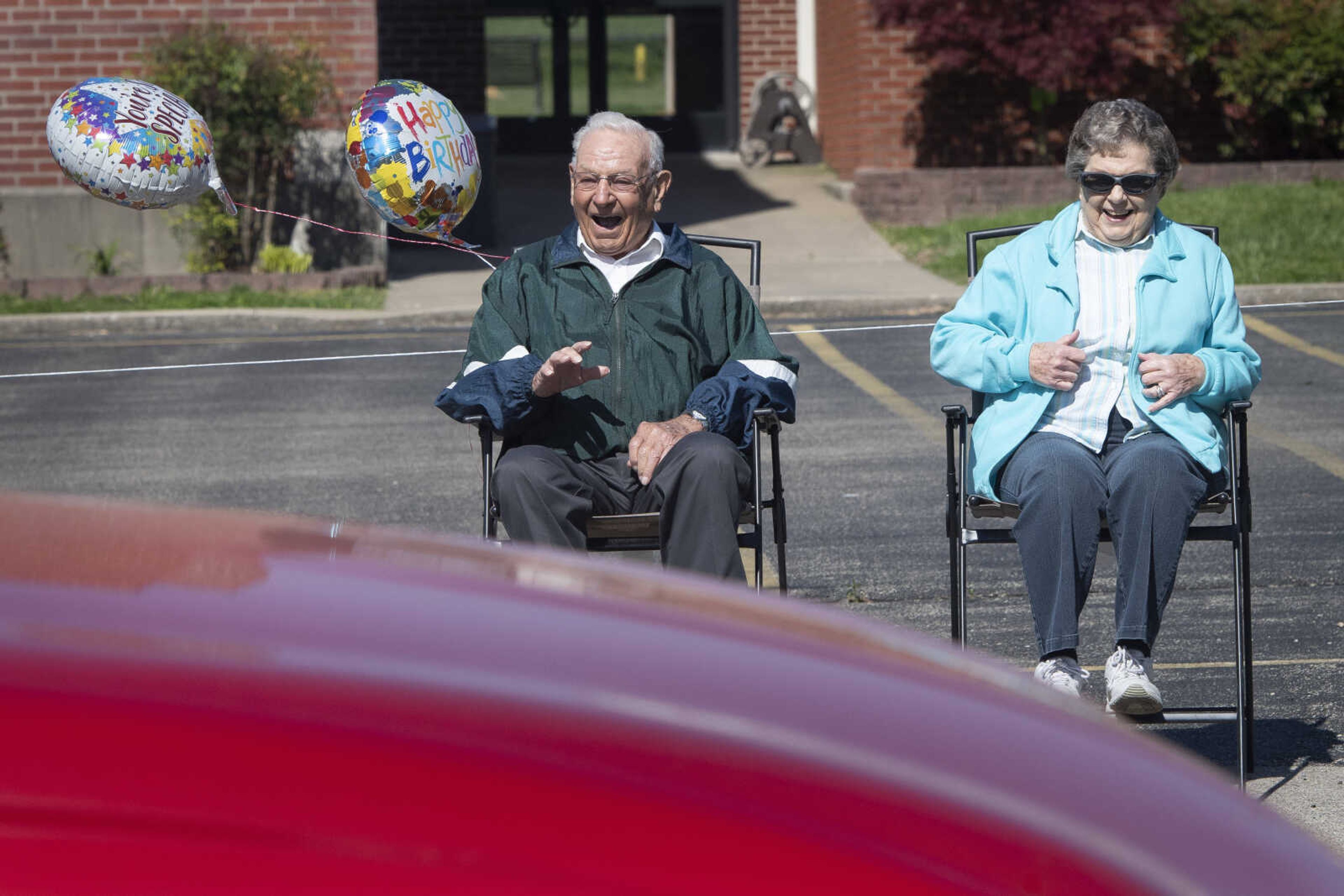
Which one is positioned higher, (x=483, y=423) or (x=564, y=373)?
(x=564, y=373)

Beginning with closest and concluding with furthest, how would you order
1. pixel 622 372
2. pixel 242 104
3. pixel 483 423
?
pixel 483 423 → pixel 622 372 → pixel 242 104

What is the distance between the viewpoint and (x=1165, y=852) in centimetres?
121

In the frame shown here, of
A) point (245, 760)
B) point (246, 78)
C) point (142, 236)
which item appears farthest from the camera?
point (142, 236)

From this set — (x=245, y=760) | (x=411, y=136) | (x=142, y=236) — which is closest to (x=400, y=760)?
(x=245, y=760)

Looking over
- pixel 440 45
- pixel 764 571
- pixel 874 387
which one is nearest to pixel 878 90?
pixel 440 45

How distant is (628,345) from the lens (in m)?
4.46

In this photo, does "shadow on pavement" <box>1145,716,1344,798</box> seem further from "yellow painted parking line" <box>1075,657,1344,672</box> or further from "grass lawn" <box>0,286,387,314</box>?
"grass lawn" <box>0,286,387,314</box>

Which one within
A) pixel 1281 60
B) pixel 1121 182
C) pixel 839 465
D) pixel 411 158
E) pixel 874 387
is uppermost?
pixel 1281 60

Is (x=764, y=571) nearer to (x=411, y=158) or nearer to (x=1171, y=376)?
(x=411, y=158)

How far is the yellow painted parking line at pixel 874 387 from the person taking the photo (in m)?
8.61

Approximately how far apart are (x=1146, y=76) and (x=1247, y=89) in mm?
1333

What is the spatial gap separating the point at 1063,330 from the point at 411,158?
193 cm

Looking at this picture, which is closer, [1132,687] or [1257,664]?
[1132,687]

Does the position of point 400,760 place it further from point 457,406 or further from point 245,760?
point 457,406
